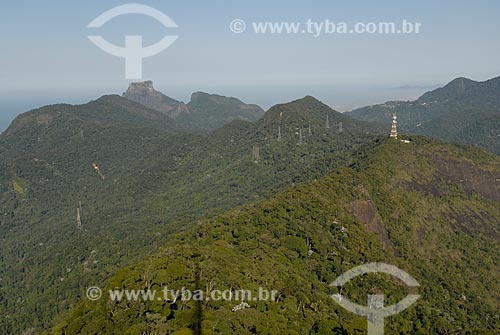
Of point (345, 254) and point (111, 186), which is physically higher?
point (111, 186)

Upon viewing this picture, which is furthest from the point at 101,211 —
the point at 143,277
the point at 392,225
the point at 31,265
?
the point at 143,277

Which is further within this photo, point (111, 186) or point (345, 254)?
point (111, 186)

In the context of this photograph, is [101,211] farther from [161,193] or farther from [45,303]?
[45,303]

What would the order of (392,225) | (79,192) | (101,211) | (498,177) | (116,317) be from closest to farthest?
(116,317), (392,225), (498,177), (101,211), (79,192)

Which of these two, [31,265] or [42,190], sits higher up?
[42,190]
